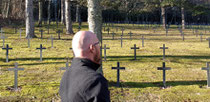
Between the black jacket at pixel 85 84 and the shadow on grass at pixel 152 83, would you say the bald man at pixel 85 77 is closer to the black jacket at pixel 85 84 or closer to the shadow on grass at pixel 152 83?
the black jacket at pixel 85 84

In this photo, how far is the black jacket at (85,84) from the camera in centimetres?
184

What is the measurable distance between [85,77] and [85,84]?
6cm

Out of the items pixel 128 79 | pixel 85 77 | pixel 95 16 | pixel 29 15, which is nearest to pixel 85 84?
pixel 85 77

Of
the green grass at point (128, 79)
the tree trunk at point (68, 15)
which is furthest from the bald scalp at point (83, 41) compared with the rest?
the tree trunk at point (68, 15)

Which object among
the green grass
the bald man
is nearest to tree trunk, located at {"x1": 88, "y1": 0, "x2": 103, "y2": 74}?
the green grass

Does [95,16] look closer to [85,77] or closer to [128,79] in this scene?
[128,79]

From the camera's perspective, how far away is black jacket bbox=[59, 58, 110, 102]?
6.05 feet

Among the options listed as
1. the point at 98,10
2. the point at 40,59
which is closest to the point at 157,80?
the point at 98,10

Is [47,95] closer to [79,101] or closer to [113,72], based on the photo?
[113,72]

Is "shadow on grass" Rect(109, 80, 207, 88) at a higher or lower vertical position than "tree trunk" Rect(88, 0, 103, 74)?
lower

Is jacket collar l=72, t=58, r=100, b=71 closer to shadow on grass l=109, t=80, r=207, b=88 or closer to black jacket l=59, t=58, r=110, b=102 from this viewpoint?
black jacket l=59, t=58, r=110, b=102

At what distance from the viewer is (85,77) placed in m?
1.91

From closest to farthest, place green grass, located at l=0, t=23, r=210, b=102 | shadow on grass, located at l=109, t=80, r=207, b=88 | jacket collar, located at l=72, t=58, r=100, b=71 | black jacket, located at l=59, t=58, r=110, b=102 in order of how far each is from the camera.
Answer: black jacket, located at l=59, t=58, r=110, b=102, jacket collar, located at l=72, t=58, r=100, b=71, green grass, located at l=0, t=23, r=210, b=102, shadow on grass, located at l=109, t=80, r=207, b=88

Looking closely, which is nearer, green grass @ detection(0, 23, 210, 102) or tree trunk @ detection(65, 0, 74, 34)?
green grass @ detection(0, 23, 210, 102)
